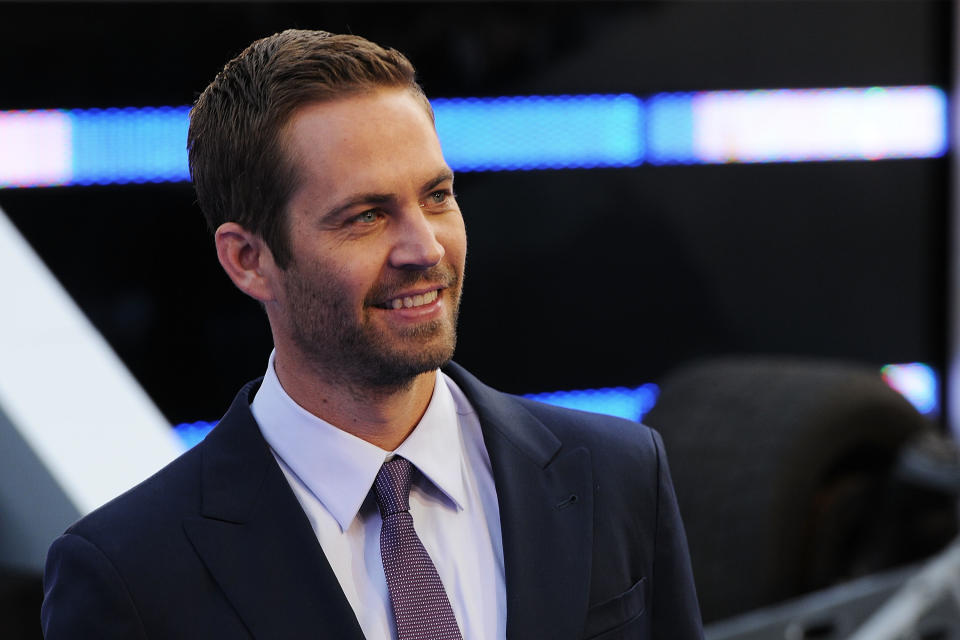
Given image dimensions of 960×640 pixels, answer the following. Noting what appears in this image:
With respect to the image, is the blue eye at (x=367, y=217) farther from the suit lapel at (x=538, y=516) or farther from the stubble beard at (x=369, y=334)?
the suit lapel at (x=538, y=516)

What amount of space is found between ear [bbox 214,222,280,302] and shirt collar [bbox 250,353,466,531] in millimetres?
83

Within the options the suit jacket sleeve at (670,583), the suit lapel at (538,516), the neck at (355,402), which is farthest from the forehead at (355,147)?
the suit jacket sleeve at (670,583)

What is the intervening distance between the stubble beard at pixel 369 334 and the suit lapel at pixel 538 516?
0.15 m

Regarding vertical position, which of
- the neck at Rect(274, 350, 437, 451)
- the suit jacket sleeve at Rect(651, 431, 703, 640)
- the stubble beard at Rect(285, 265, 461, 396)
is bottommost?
the suit jacket sleeve at Rect(651, 431, 703, 640)

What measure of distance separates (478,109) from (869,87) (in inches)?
49.0

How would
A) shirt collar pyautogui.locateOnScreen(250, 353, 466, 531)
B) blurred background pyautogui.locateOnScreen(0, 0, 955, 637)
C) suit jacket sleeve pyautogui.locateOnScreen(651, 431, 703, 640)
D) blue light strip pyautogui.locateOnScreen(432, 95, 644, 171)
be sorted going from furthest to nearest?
1. blue light strip pyautogui.locateOnScreen(432, 95, 644, 171)
2. blurred background pyautogui.locateOnScreen(0, 0, 955, 637)
3. suit jacket sleeve pyautogui.locateOnScreen(651, 431, 703, 640)
4. shirt collar pyautogui.locateOnScreen(250, 353, 466, 531)

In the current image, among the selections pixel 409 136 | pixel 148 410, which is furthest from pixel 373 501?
pixel 148 410

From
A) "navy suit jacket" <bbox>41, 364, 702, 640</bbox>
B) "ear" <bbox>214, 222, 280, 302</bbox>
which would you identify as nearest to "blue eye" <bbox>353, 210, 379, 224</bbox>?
"ear" <bbox>214, 222, 280, 302</bbox>

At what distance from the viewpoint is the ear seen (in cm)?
103

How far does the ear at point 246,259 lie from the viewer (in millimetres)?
1034

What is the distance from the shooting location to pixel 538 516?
1081mm

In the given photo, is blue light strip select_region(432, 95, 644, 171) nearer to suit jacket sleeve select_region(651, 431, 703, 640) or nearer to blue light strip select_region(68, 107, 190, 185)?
blue light strip select_region(68, 107, 190, 185)

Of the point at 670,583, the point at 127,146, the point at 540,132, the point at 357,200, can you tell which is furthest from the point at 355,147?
the point at 540,132

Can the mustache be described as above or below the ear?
below
